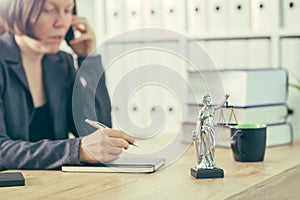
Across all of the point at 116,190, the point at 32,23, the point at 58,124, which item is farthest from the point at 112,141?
the point at 32,23

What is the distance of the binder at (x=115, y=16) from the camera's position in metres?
2.16

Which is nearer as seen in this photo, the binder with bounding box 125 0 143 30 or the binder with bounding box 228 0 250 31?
the binder with bounding box 228 0 250 31

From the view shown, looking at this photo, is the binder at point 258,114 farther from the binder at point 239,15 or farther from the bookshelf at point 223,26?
the binder at point 239,15

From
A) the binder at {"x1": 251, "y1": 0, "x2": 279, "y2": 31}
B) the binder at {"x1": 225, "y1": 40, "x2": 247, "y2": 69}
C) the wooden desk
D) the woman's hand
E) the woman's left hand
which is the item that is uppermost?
the binder at {"x1": 251, "y1": 0, "x2": 279, "y2": 31}

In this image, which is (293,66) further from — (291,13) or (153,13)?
(153,13)

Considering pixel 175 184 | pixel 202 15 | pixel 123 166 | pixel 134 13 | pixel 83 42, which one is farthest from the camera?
pixel 134 13

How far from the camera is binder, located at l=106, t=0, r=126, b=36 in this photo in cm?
216

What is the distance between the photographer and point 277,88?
73.1 inches

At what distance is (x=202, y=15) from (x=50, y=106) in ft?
1.88

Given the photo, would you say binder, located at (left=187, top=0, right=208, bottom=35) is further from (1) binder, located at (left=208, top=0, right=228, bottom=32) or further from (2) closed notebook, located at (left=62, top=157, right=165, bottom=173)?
(2) closed notebook, located at (left=62, top=157, right=165, bottom=173)

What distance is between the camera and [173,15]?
2.07 metres

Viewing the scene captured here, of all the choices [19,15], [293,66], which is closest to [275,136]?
[293,66]

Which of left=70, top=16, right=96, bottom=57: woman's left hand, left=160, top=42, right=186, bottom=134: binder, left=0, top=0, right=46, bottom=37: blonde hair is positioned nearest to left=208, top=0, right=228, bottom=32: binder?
left=160, top=42, right=186, bottom=134: binder

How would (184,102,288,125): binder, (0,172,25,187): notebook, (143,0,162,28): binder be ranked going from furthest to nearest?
(143,0,162,28): binder < (184,102,288,125): binder < (0,172,25,187): notebook
